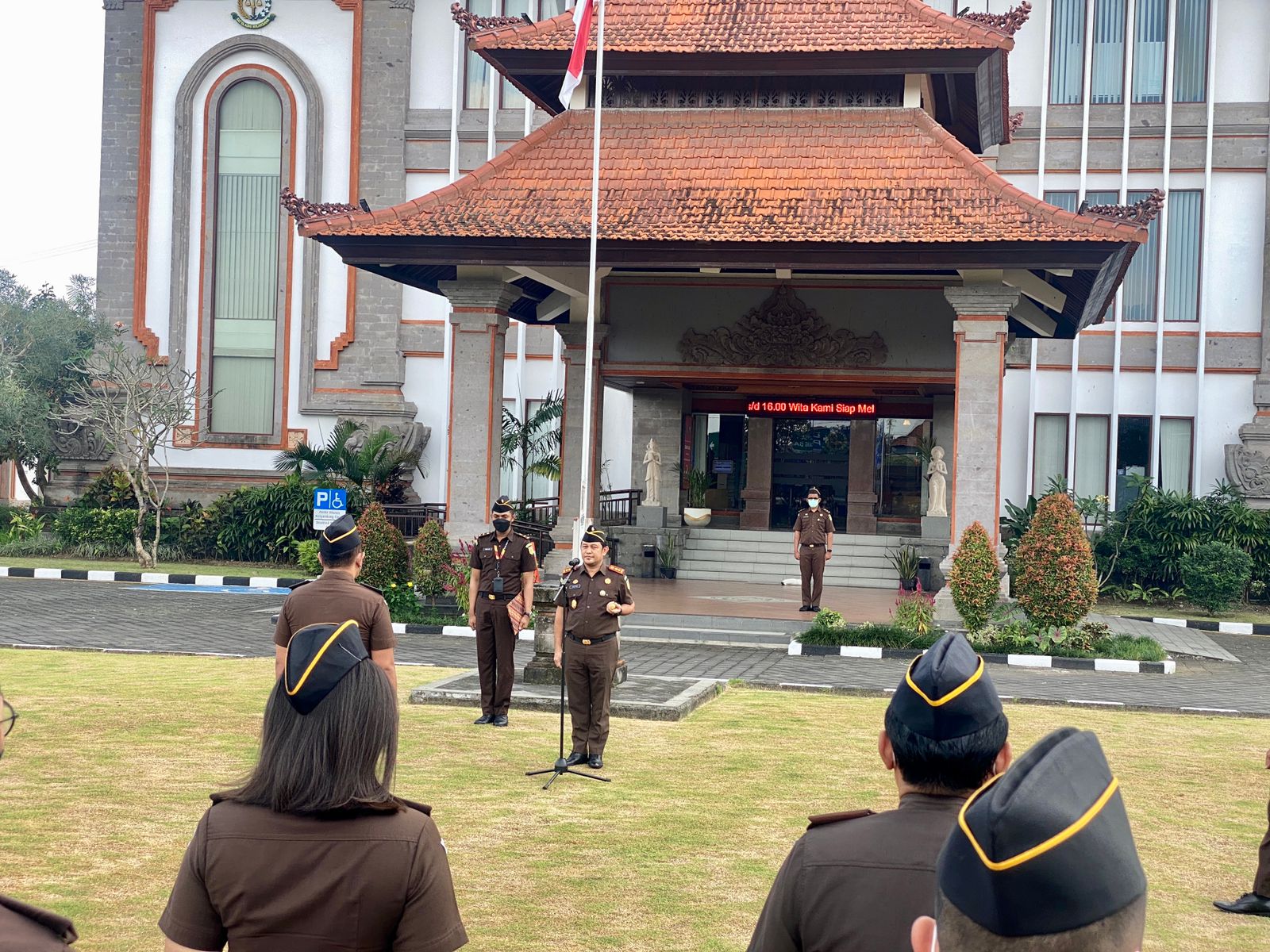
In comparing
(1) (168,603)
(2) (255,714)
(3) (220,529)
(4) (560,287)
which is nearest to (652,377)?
(4) (560,287)

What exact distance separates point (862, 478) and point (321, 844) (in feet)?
90.6

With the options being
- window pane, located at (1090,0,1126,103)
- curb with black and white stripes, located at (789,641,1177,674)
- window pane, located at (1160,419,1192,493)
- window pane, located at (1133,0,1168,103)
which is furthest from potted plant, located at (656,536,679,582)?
window pane, located at (1133,0,1168,103)

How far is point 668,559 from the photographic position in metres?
26.4

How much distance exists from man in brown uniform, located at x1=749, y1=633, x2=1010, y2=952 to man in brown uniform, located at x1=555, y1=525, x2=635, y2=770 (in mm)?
6651

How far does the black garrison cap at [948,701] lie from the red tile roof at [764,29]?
18774 mm

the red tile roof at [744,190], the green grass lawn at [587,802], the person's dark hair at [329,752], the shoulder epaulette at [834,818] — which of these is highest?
the red tile roof at [744,190]

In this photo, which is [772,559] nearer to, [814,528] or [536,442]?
[814,528]

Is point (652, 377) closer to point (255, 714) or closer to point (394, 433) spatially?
point (394, 433)

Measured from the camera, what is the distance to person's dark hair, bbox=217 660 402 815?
3031 mm

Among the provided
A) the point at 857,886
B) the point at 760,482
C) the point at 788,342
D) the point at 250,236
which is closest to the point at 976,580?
the point at 788,342

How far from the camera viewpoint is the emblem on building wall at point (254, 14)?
33812 mm

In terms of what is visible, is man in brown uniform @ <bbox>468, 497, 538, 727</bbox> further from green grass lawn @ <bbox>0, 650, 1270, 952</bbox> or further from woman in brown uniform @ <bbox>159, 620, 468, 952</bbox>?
woman in brown uniform @ <bbox>159, 620, 468, 952</bbox>

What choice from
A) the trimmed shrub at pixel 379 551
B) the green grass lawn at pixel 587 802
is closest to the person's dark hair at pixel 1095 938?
the green grass lawn at pixel 587 802

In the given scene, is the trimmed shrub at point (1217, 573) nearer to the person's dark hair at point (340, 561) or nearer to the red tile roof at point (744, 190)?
the red tile roof at point (744, 190)
